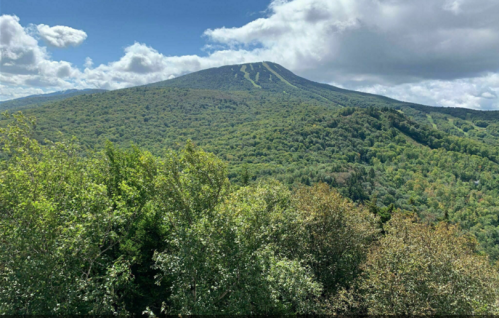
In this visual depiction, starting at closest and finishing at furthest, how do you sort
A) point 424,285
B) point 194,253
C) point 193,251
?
1. point 193,251
2. point 194,253
3. point 424,285

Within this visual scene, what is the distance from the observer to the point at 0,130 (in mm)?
19094

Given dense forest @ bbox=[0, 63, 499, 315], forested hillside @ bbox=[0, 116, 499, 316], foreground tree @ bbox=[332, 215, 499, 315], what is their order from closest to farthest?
forested hillside @ bbox=[0, 116, 499, 316] → dense forest @ bbox=[0, 63, 499, 315] → foreground tree @ bbox=[332, 215, 499, 315]

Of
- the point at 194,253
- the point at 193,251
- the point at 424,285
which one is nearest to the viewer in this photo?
the point at 193,251

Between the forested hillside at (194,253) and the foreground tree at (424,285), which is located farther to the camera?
the foreground tree at (424,285)

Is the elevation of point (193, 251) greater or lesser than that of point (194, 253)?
greater

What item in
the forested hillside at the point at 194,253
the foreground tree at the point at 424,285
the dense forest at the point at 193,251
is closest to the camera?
the forested hillside at the point at 194,253

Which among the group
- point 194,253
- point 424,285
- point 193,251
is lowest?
point 424,285

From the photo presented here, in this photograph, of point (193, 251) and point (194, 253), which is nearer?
point (193, 251)

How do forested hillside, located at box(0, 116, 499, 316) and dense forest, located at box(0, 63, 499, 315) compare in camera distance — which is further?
dense forest, located at box(0, 63, 499, 315)

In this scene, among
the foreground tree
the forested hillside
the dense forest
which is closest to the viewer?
the forested hillside

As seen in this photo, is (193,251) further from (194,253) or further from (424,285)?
(424,285)

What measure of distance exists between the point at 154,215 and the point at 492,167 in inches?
10232

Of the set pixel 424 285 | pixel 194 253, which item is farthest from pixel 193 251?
pixel 424 285

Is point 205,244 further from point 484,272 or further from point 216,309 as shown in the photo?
point 484,272
